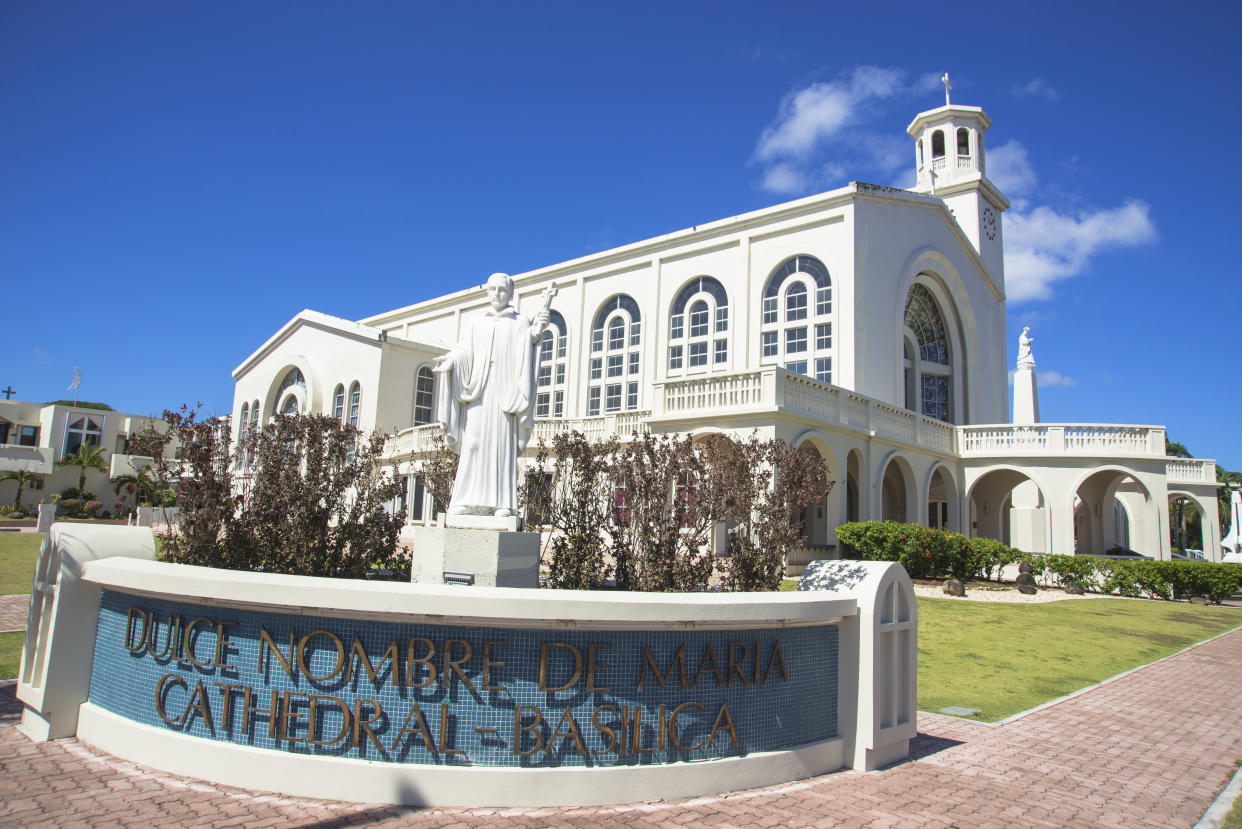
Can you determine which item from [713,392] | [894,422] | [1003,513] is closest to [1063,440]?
[1003,513]

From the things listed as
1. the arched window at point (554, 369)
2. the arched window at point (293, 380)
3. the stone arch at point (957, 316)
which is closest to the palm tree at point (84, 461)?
the arched window at point (293, 380)

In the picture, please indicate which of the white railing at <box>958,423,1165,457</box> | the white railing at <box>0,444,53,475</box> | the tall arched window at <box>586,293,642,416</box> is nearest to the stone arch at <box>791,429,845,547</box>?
the white railing at <box>958,423,1165,457</box>

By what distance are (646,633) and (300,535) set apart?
5.78 metres

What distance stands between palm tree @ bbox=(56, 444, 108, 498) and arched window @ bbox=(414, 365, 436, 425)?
3142 cm

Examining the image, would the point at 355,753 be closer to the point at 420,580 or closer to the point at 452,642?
the point at 452,642

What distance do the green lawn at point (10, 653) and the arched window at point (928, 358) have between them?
27283 millimetres

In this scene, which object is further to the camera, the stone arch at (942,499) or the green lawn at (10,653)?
the stone arch at (942,499)

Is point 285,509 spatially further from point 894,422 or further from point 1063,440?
point 1063,440

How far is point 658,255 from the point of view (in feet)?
93.4

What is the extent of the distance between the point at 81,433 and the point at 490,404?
57.4 m

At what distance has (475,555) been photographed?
6.83 m

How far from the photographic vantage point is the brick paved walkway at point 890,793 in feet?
13.0

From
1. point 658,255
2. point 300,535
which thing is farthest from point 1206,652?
point 658,255

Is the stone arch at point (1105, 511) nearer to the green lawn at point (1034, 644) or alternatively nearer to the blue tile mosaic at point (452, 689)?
the green lawn at point (1034, 644)
